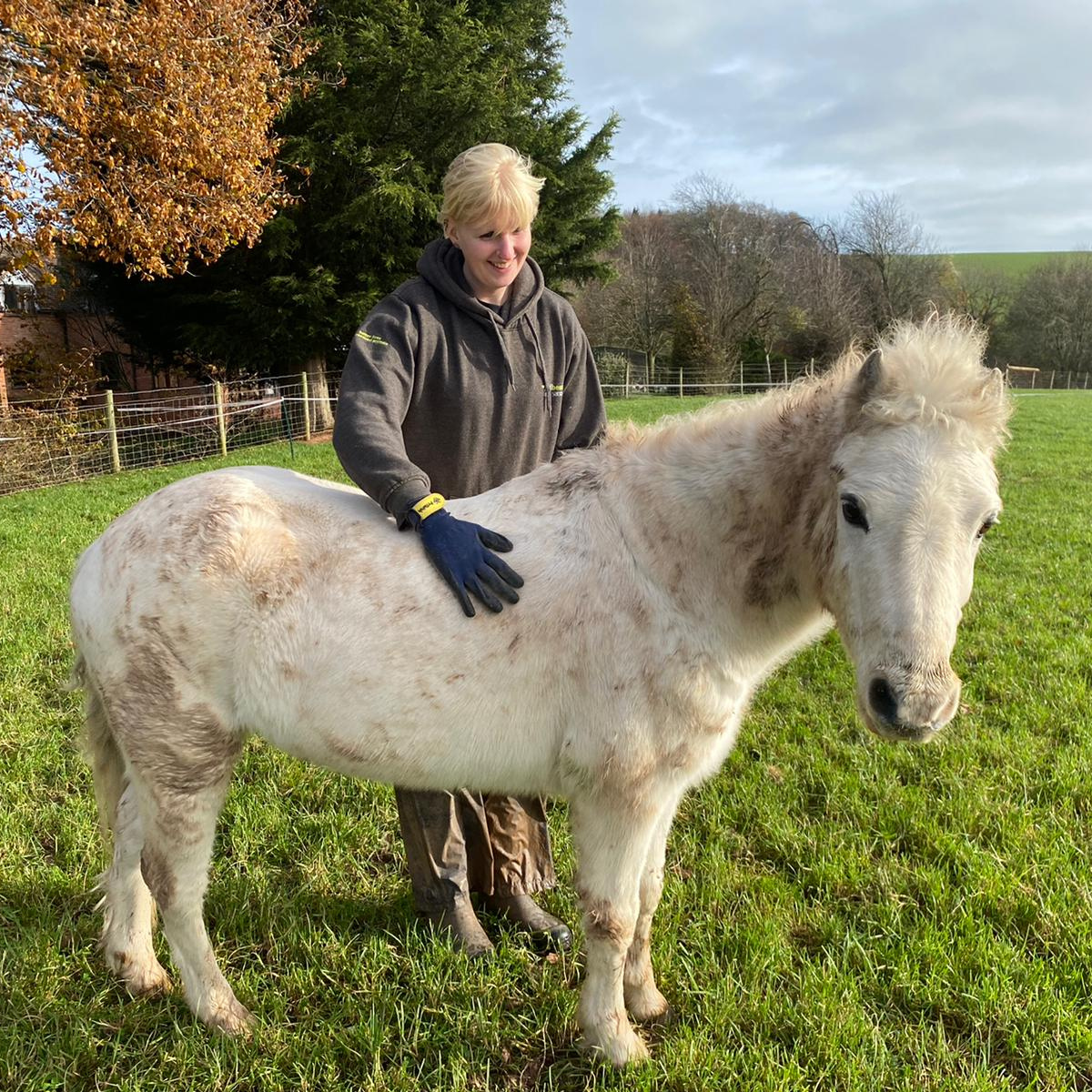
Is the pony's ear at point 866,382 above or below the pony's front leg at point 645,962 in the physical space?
above

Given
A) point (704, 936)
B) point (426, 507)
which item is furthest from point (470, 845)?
point (426, 507)

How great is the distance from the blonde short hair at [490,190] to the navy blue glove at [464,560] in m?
1.02

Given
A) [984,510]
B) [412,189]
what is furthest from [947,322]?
[412,189]

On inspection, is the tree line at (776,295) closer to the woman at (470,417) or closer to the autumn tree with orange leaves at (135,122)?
the autumn tree with orange leaves at (135,122)

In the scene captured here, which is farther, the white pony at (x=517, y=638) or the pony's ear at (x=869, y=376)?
the white pony at (x=517, y=638)

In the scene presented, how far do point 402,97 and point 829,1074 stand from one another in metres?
19.1

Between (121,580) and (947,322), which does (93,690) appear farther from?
(947,322)

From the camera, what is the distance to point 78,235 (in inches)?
462

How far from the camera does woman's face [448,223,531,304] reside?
8.41 feet

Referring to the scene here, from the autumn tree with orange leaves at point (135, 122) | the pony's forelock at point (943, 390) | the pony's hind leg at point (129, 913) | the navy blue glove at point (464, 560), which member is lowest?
the pony's hind leg at point (129, 913)

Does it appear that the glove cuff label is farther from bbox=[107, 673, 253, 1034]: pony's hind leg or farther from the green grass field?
the green grass field

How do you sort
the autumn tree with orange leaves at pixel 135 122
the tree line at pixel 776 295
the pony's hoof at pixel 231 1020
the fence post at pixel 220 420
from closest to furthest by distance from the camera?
the pony's hoof at pixel 231 1020, the autumn tree with orange leaves at pixel 135 122, the fence post at pixel 220 420, the tree line at pixel 776 295

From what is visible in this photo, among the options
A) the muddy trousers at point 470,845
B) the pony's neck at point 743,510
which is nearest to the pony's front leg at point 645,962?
the muddy trousers at point 470,845

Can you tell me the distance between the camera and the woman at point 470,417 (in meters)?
2.34
